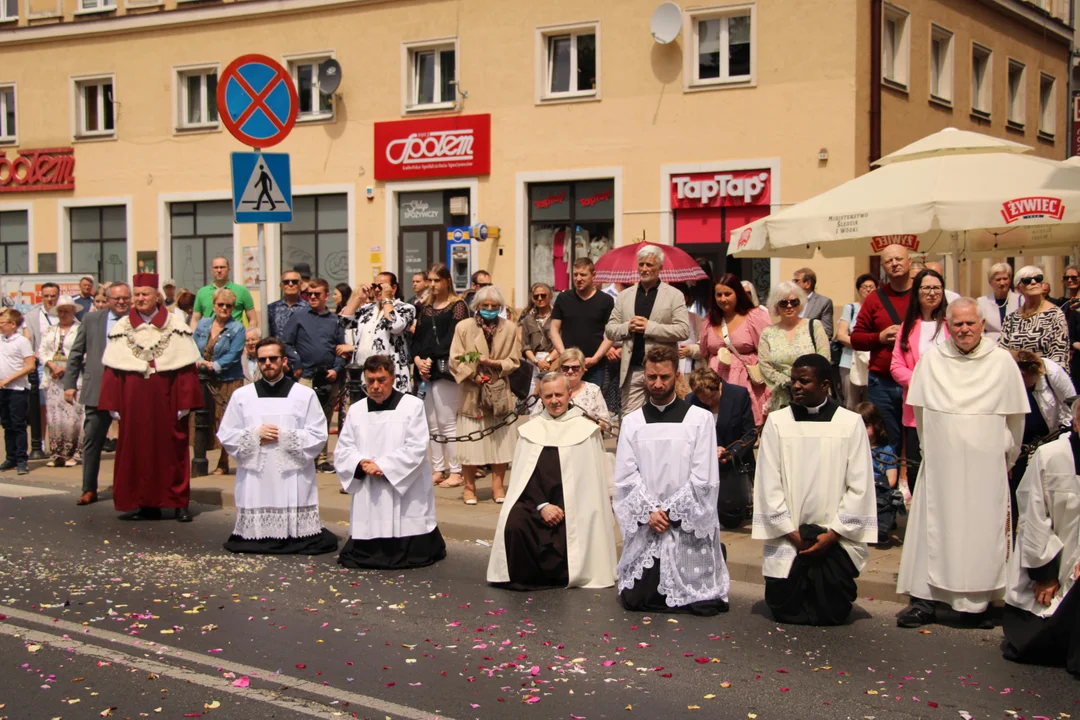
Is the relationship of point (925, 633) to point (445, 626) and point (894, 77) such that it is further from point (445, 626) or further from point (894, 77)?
point (894, 77)

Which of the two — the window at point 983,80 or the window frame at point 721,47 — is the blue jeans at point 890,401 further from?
the window at point 983,80

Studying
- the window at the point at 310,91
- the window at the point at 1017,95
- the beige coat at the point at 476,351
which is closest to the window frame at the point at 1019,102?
the window at the point at 1017,95

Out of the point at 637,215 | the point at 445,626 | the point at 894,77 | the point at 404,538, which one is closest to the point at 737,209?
the point at 637,215

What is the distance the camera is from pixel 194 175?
88.4 feet

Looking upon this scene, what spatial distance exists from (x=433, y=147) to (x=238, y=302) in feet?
Result: 33.0

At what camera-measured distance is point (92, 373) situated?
12.1 meters

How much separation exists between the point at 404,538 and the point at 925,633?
144 inches

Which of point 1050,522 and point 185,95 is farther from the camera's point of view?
point 185,95

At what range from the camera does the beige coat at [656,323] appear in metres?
10.5

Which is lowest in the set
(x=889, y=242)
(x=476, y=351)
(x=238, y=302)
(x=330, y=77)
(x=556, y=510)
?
(x=556, y=510)

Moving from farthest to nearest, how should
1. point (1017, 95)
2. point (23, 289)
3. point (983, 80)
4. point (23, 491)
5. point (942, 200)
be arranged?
point (1017, 95) < point (983, 80) < point (23, 289) < point (23, 491) < point (942, 200)

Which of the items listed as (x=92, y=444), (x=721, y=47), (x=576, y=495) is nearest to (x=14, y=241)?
(x=721, y=47)

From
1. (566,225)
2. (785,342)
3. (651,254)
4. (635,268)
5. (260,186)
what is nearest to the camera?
(785,342)

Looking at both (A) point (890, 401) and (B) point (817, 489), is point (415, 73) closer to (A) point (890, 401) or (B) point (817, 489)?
(A) point (890, 401)
